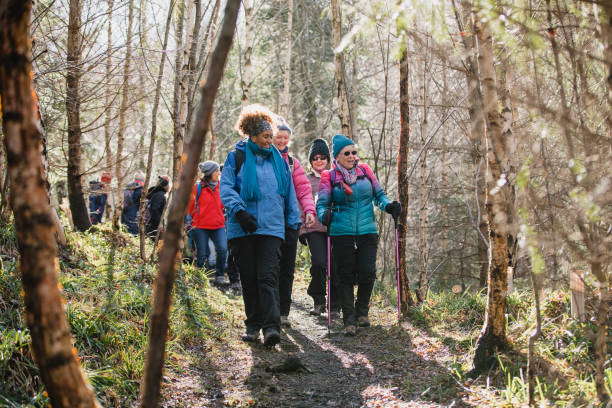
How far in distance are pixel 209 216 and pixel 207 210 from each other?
4.6 inches

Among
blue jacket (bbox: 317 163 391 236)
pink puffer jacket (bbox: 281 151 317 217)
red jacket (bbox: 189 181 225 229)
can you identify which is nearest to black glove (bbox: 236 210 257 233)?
pink puffer jacket (bbox: 281 151 317 217)

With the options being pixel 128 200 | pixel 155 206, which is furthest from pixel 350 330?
pixel 128 200

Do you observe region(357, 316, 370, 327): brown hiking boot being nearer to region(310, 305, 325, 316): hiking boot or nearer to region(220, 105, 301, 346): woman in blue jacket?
region(310, 305, 325, 316): hiking boot

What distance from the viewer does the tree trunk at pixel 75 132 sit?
7.24m

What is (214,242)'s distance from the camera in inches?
361

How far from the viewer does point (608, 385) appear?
313cm

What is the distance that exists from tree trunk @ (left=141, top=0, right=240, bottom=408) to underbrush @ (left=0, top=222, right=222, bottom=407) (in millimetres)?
1518

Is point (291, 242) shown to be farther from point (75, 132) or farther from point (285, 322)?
point (75, 132)

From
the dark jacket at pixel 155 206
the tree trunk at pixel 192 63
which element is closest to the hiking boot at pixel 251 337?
the tree trunk at pixel 192 63

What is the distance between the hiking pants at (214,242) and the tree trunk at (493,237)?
234 inches

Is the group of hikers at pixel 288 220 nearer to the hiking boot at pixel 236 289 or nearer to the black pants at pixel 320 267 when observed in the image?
the black pants at pixel 320 267

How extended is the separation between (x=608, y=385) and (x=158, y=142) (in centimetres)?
1884

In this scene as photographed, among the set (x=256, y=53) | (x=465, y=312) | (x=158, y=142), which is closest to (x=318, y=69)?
(x=256, y=53)

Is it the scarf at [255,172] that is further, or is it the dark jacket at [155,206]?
the dark jacket at [155,206]
